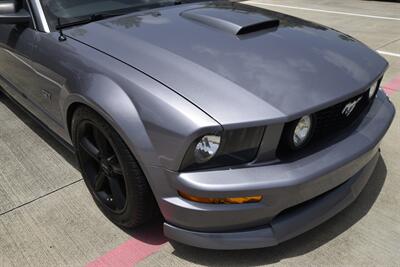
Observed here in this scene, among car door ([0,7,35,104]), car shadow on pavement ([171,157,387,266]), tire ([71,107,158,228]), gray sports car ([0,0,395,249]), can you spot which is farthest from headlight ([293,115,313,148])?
car door ([0,7,35,104])

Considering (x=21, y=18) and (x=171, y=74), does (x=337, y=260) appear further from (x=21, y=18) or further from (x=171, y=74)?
(x=21, y=18)

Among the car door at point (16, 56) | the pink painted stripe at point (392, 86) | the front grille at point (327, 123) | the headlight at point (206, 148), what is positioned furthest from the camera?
the pink painted stripe at point (392, 86)

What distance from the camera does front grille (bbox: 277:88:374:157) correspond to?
76.3 inches

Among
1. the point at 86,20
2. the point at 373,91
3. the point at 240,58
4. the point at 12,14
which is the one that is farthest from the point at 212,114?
the point at 12,14

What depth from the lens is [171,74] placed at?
2.03 meters

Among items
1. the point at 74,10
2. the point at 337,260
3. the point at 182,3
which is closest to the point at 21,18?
the point at 74,10

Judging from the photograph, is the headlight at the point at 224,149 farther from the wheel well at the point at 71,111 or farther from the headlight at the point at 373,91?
the headlight at the point at 373,91

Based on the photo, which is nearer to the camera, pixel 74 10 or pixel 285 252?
pixel 285 252

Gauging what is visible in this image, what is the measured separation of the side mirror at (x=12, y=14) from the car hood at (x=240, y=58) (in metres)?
0.43

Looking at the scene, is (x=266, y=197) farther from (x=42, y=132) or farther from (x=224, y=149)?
(x=42, y=132)

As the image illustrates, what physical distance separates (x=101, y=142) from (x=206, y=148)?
0.77 metres

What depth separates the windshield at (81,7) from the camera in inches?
107

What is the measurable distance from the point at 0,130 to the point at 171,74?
2.42 metres

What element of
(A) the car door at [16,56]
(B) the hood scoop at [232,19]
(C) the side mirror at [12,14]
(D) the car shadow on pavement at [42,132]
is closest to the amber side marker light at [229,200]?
(B) the hood scoop at [232,19]
